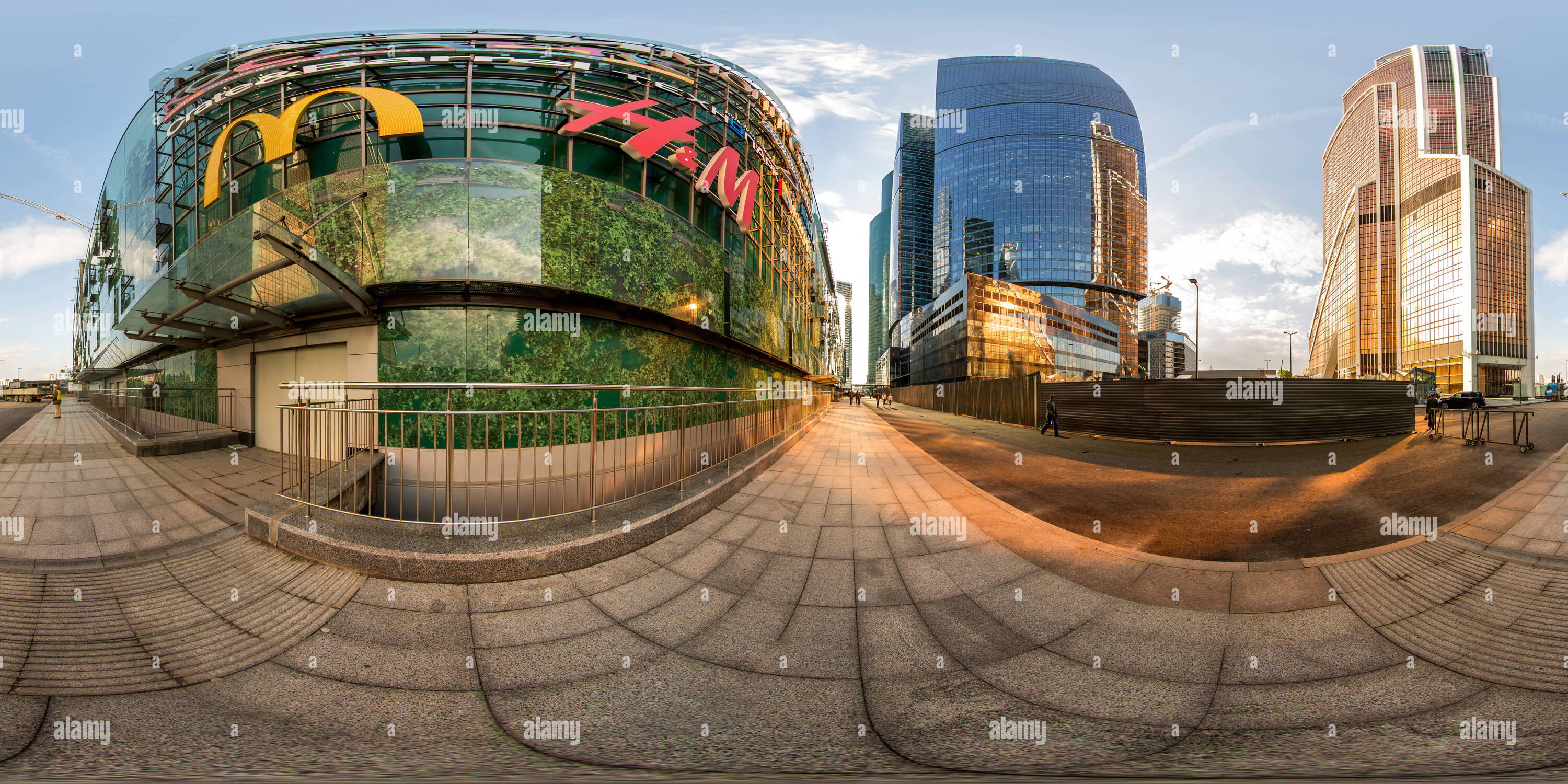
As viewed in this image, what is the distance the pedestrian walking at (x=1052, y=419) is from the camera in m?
16.0

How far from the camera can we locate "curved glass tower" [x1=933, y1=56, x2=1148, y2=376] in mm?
87125

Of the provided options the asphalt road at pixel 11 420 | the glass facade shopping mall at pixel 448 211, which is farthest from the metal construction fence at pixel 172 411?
the asphalt road at pixel 11 420

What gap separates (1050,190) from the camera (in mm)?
87812

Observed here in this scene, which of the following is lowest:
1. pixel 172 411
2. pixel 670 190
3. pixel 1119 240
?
pixel 172 411

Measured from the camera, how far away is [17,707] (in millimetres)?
2387

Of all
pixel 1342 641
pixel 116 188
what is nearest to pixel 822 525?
pixel 1342 641

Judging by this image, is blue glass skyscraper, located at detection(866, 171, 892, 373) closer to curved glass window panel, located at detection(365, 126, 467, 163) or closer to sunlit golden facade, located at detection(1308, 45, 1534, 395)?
sunlit golden facade, located at detection(1308, 45, 1534, 395)

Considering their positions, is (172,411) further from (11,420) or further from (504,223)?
(504,223)

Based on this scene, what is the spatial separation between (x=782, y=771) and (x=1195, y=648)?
2.68 metres

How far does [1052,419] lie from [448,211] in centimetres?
1776

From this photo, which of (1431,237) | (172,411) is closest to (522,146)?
(172,411)

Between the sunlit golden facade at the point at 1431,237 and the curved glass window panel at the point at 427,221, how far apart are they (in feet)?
357

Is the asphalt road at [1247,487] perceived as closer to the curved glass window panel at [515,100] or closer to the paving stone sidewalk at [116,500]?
the paving stone sidewalk at [116,500]

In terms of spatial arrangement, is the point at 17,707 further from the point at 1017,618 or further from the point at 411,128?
the point at 411,128
